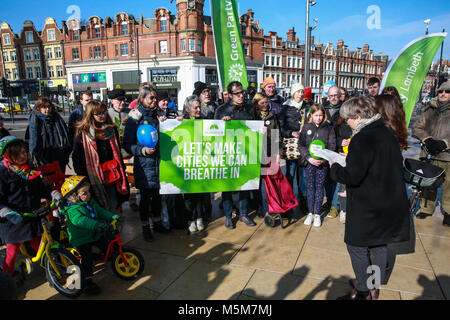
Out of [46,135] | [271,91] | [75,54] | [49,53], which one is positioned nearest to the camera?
[46,135]

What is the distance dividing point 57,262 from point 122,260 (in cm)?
62

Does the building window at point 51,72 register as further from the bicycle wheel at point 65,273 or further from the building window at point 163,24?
the bicycle wheel at point 65,273

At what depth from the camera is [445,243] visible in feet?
12.8

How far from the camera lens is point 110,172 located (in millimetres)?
3658

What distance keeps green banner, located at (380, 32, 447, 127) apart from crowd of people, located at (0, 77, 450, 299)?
50cm

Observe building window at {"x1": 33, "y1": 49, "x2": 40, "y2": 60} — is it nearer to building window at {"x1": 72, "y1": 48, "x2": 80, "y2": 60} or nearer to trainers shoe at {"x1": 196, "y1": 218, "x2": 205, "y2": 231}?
building window at {"x1": 72, "y1": 48, "x2": 80, "y2": 60}

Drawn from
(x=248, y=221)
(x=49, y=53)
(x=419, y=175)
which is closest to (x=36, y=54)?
(x=49, y=53)

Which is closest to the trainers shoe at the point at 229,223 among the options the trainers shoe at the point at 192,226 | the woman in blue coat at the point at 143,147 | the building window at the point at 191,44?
the trainers shoe at the point at 192,226

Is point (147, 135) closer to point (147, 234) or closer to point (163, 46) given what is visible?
point (147, 234)

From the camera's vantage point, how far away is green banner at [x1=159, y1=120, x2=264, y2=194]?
12.7 ft

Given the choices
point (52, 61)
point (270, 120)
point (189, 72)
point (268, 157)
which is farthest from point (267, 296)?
point (52, 61)

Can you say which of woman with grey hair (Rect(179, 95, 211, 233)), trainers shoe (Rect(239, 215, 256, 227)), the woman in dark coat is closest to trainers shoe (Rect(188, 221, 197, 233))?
woman with grey hair (Rect(179, 95, 211, 233))

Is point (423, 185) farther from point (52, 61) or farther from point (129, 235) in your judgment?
point (52, 61)

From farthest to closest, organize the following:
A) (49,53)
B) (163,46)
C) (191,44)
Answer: (49,53) → (163,46) → (191,44)
